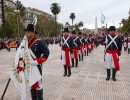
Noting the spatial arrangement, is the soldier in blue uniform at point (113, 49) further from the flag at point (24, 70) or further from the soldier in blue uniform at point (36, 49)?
the flag at point (24, 70)

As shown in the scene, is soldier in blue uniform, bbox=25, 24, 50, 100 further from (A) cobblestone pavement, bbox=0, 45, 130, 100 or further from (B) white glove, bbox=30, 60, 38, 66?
(A) cobblestone pavement, bbox=0, 45, 130, 100

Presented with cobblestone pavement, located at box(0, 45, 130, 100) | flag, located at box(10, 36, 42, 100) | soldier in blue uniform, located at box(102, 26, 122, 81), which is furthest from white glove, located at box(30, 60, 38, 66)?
soldier in blue uniform, located at box(102, 26, 122, 81)

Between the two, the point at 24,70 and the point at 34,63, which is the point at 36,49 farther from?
the point at 24,70

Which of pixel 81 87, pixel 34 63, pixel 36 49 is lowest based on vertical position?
pixel 81 87

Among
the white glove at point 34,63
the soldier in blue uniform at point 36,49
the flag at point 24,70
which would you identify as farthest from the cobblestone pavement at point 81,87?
the white glove at point 34,63

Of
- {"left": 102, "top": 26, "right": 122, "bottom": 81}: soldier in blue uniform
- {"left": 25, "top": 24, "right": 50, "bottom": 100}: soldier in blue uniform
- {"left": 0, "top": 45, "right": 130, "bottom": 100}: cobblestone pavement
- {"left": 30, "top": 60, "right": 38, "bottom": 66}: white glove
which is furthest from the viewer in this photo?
{"left": 102, "top": 26, "right": 122, "bottom": 81}: soldier in blue uniform

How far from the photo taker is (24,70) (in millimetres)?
5316

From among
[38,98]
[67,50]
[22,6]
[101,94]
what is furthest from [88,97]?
[22,6]

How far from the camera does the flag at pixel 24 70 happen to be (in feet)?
17.1

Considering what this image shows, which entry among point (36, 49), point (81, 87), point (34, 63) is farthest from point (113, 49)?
point (34, 63)

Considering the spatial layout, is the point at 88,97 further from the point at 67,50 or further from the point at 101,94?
the point at 67,50

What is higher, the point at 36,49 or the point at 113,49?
the point at 36,49

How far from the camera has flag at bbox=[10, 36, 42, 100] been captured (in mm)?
5207

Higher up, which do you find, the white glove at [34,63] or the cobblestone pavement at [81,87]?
the white glove at [34,63]
